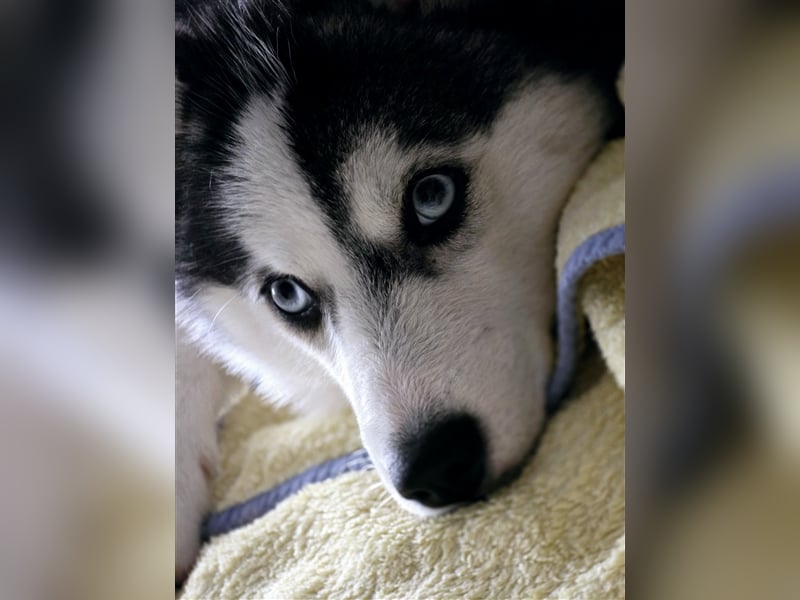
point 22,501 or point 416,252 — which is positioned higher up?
Result: point 416,252

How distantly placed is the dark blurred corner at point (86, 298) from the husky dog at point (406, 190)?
0.04 m

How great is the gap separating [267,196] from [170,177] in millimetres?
102

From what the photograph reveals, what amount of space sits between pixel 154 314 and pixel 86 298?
0.21 ft

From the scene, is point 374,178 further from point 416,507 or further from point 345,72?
point 416,507

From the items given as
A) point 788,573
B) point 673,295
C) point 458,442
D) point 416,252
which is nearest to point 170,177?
point 416,252

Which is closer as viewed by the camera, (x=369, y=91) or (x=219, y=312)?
(x=369, y=91)

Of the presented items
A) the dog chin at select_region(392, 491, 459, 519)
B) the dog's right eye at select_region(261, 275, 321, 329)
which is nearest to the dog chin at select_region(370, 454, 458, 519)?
the dog chin at select_region(392, 491, 459, 519)

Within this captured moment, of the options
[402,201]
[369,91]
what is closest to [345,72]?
[369,91]

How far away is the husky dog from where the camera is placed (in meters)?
0.74

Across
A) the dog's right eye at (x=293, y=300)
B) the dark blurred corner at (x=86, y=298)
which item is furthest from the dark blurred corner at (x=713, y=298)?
the dark blurred corner at (x=86, y=298)

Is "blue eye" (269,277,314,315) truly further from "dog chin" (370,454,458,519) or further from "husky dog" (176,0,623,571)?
"dog chin" (370,454,458,519)

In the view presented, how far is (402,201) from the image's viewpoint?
750 mm

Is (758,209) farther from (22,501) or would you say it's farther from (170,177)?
(22,501)

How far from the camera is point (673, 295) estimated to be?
0.62 meters
